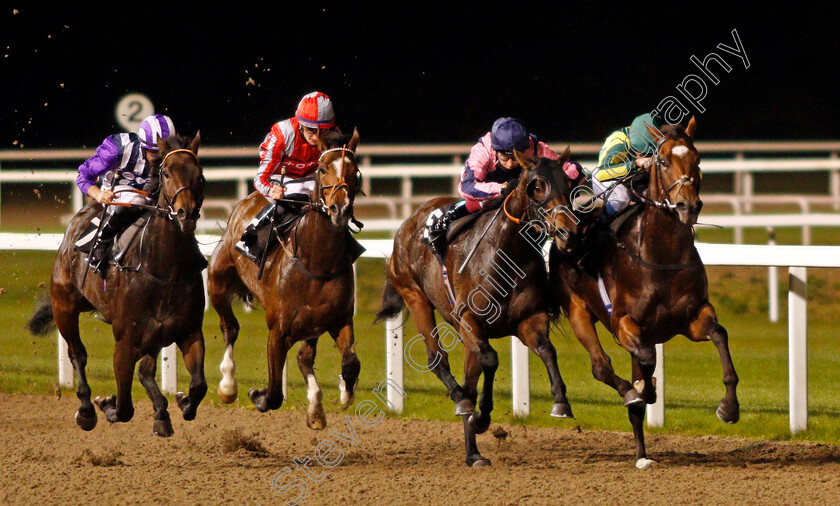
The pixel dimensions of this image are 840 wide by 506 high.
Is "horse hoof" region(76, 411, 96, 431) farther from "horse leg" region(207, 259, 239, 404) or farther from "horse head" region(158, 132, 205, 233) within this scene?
"horse head" region(158, 132, 205, 233)

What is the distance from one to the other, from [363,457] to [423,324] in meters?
0.79

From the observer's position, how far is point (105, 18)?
19125 millimetres

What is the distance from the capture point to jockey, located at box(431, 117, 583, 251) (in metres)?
5.61

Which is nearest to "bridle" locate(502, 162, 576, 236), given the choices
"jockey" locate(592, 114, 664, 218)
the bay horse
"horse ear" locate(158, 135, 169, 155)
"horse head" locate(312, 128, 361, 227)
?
the bay horse

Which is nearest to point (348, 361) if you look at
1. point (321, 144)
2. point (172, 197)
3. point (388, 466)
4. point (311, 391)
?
point (311, 391)

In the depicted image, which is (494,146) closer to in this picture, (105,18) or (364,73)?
(105,18)

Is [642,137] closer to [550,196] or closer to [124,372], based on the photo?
[550,196]

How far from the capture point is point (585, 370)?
854cm

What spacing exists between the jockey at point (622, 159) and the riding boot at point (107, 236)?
2348mm

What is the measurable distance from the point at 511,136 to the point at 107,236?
2042 millimetres

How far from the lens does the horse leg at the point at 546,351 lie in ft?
17.7

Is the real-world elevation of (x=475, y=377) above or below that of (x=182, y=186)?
below

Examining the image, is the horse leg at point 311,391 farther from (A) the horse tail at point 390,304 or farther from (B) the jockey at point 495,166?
(B) the jockey at point 495,166

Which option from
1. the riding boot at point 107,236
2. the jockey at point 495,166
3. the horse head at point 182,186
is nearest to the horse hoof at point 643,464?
the jockey at point 495,166
